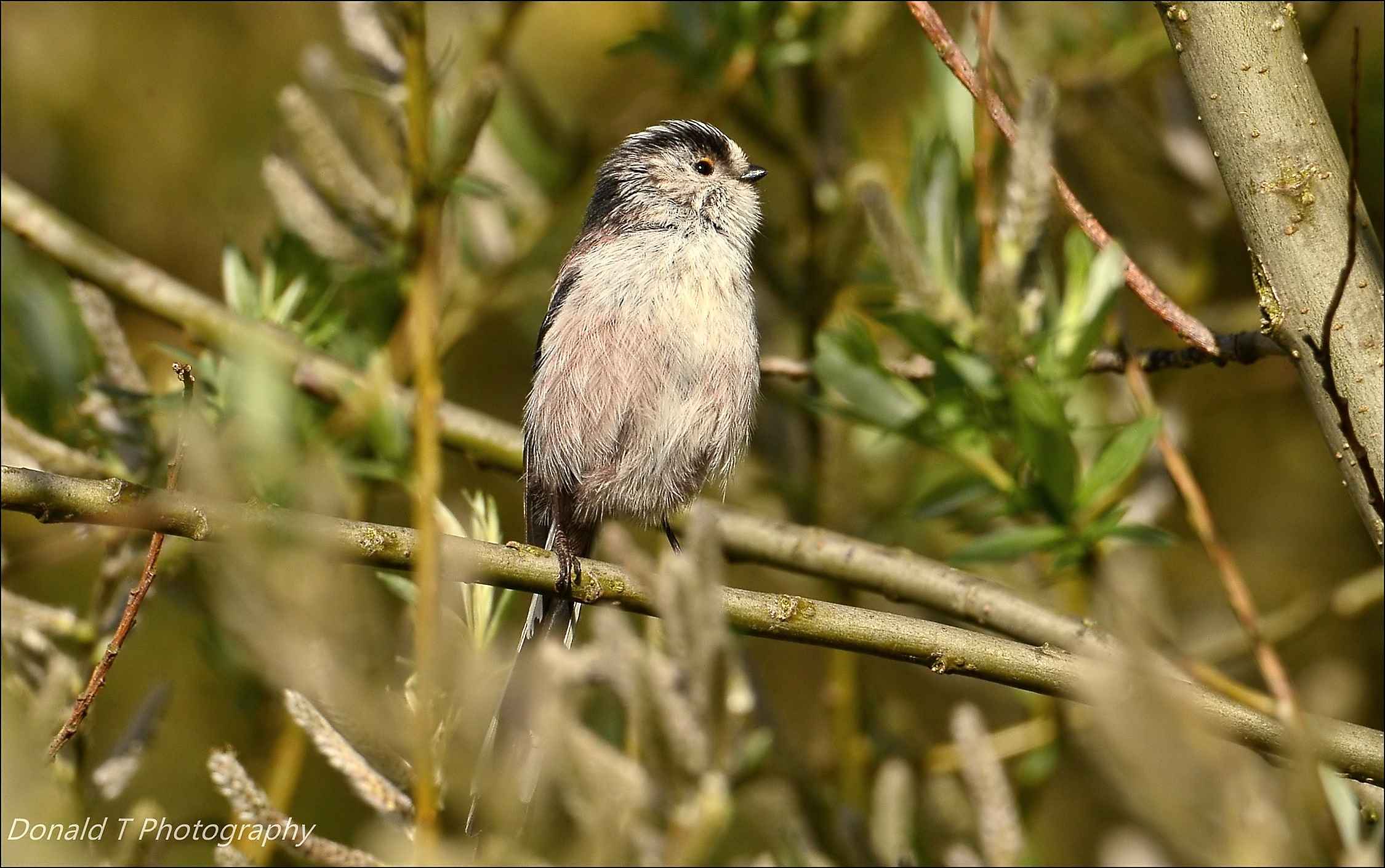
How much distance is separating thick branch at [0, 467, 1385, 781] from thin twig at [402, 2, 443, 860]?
119 mm

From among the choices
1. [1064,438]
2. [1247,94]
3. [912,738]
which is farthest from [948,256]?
[912,738]

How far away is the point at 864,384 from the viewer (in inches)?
121

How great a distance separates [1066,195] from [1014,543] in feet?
2.53

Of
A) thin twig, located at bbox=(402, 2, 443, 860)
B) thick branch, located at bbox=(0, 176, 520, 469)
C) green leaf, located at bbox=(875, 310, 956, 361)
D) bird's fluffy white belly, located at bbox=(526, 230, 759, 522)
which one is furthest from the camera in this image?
bird's fluffy white belly, located at bbox=(526, 230, 759, 522)

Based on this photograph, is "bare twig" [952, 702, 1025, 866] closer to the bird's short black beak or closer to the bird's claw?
the bird's claw

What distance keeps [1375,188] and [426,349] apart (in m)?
3.35

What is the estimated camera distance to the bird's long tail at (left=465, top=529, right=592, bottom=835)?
198 centimetres

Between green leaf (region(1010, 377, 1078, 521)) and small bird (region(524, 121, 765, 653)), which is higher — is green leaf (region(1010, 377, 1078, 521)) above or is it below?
below

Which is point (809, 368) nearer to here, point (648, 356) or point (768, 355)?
point (648, 356)

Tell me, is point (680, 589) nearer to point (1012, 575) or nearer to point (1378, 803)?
point (1378, 803)

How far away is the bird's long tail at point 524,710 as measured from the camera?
6.49 feet

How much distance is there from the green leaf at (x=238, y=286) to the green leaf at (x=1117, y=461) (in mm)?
2254

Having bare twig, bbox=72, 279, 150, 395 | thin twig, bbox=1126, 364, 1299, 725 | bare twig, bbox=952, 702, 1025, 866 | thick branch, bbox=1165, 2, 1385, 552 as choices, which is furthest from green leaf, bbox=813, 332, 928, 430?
bare twig, bbox=72, 279, 150, 395

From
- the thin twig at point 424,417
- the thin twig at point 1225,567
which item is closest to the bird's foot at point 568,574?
the thin twig at point 424,417
